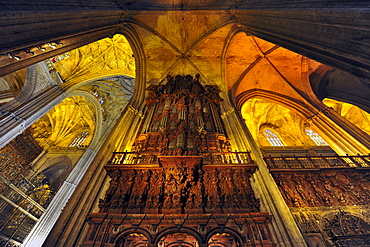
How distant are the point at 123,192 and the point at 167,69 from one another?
9.18m

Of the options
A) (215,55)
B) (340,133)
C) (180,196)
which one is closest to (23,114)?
(180,196)

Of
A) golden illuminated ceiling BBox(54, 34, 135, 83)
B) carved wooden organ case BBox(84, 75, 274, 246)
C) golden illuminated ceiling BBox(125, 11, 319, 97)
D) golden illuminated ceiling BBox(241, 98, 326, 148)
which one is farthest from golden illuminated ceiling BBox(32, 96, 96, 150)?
golden illuminated ceiling BBox(241, 98, 326, 148)

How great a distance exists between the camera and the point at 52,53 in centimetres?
407

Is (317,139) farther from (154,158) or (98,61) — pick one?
(98,61)

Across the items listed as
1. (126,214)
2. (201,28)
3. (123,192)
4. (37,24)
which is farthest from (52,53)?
(201,28)

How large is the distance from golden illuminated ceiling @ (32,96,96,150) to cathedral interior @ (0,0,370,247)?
112 centimetres

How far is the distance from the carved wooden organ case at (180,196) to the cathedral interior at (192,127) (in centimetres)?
4

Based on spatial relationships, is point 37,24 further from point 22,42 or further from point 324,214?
point 324,214

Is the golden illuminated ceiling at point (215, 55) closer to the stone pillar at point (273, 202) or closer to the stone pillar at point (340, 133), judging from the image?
the stone pillar at point (340, 133)

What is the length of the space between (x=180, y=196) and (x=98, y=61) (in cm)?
1191

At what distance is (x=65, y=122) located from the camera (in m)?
14.8

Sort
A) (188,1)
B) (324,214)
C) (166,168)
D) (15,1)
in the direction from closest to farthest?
(15,1) → (324,214) → (166,168) → (188,1)

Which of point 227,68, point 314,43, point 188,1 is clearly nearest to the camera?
point 314,43

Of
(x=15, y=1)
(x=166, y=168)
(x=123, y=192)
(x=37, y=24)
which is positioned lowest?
(x=123, y=192)
